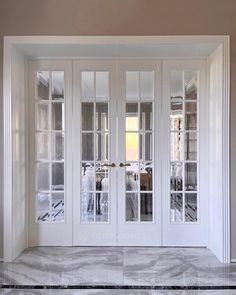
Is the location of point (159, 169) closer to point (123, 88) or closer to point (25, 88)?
point (123, 88)

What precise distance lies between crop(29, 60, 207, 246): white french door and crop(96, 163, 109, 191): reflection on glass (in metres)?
0.01

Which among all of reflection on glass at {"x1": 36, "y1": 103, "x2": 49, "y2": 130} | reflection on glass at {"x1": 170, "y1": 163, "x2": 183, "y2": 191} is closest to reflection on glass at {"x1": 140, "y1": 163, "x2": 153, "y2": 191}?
reflection on glass at {"x1": 170, "y1": 163, "x2": 183, "y2": 191}

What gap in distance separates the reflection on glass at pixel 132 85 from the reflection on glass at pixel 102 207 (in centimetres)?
123

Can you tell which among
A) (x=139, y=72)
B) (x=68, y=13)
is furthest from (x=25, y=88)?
(x=139, y=72)

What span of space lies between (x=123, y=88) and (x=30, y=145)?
130 cm

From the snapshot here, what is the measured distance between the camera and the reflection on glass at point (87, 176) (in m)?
4.12

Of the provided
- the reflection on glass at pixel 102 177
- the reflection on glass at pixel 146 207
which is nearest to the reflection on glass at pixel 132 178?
the reflection on glass at pixel 146 207

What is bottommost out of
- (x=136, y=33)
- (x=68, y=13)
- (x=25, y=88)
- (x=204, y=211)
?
(x=204, y=211)

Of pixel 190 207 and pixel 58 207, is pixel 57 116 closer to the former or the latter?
pixel 58 207

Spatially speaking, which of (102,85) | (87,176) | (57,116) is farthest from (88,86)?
(87,176)

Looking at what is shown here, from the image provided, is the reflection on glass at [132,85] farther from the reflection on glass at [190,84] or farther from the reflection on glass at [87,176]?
the reflection on glass at [87,176]

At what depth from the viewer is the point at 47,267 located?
345 cm

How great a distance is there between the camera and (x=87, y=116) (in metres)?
4.12

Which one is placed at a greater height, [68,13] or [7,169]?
[68,13]
